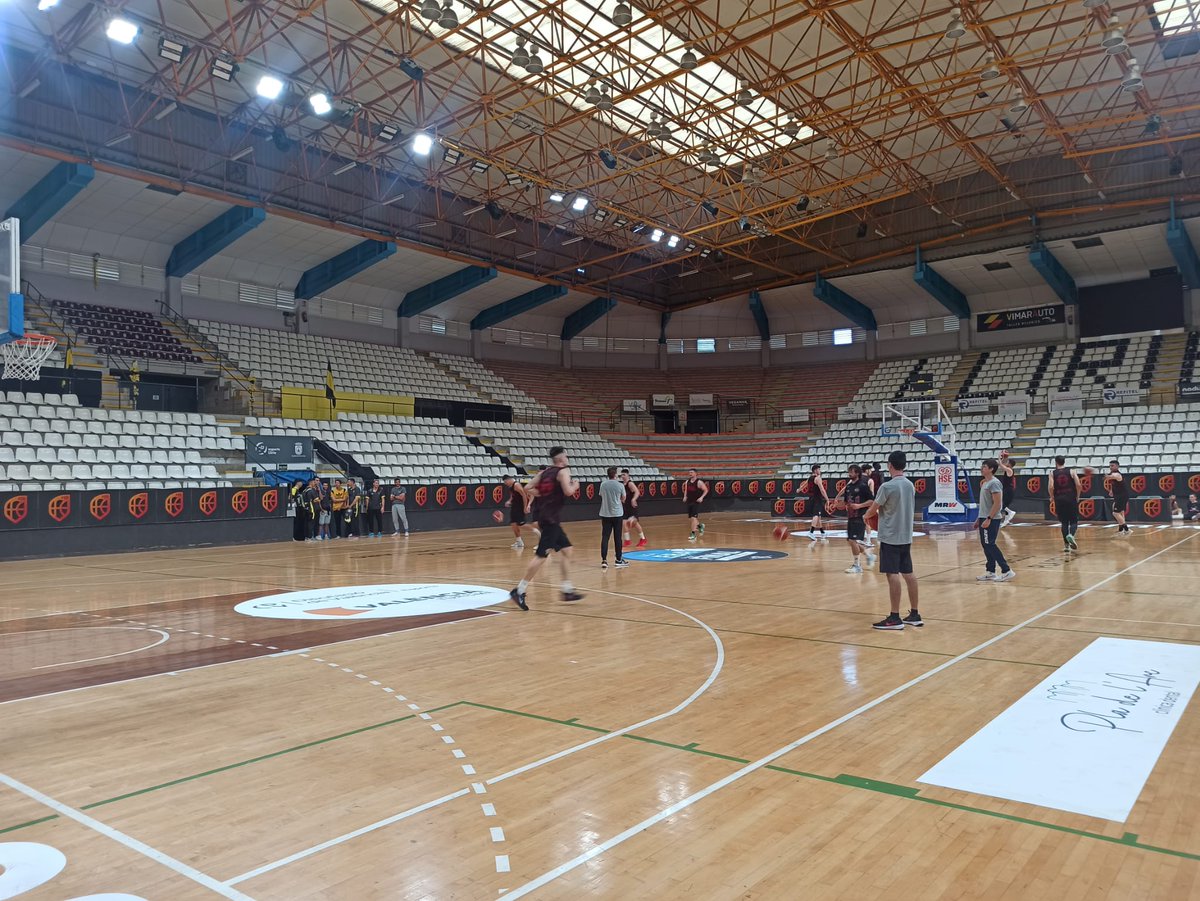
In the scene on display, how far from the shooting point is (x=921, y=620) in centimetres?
868

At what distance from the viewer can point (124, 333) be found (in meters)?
26.4

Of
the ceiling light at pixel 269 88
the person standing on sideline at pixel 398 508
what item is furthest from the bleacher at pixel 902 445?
the ceiling light at pixel 269 88

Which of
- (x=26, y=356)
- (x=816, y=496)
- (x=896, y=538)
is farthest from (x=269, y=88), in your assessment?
(x=896, y=538)

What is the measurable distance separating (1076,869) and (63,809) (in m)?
4.66

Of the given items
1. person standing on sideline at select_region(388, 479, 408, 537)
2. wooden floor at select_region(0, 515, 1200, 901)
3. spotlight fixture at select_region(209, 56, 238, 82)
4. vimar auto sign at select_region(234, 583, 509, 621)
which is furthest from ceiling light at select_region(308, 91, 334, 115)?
wooden floor at select_region(0, 515, 1200, 901)

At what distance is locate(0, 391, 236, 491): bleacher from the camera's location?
18.9 meters

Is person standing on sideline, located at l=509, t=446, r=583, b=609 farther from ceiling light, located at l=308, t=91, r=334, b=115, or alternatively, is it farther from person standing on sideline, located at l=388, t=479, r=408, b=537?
person standing on sideline, located at l=388, t=479, r=408, b=537

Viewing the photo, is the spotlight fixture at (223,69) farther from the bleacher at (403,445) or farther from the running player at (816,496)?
the running player at (816,496)

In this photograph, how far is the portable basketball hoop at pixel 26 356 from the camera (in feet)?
61.7

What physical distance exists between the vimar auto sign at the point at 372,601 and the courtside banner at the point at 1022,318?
33.9 m

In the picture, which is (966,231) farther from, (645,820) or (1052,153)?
(645,820)

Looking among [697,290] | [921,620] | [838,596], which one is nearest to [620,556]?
[838,596]

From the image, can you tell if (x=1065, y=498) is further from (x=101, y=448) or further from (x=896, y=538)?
(x=101, y=448)

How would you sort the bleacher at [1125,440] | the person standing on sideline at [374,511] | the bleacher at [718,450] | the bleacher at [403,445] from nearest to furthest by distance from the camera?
the person standing on sideline at [374,511] < the bleacher at [403,445] < the bleacher at [1125,440] < the bleacher at [718,450]
